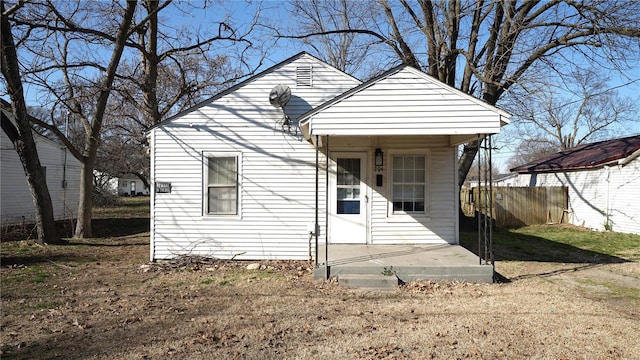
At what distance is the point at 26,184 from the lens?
17.4 meters

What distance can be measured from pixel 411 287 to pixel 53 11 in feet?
37.6

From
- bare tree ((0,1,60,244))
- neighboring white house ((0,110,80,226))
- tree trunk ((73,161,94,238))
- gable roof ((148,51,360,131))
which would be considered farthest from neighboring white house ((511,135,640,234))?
neighboring white house ((0,110,80,226))

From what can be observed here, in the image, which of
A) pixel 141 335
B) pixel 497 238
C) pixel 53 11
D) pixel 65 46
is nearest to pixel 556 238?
pixel 497 238

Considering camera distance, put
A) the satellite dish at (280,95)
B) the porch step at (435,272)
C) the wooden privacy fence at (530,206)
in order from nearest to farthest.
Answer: the porch step at (435,272) → the satellite dish at (280,95) → the wooden privacy fence at (530,206)

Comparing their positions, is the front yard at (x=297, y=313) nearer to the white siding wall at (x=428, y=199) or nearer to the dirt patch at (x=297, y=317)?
the dirt patch at (x=297, y=317)

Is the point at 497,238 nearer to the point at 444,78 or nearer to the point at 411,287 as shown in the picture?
the point at 444,78

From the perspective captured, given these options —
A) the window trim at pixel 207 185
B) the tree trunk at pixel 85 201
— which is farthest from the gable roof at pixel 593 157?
the tree trunk at pixel 85 201

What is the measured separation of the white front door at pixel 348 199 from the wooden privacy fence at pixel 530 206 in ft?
32.2

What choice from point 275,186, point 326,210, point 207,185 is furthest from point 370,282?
point 207,185

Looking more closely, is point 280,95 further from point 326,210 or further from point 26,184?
point 26,184

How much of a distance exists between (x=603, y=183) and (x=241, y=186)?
13.9m

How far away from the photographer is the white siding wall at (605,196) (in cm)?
A: 1410

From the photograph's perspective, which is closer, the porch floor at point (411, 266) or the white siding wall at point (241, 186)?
the porch floor at point (411, 266)

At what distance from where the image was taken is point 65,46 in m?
13.4
